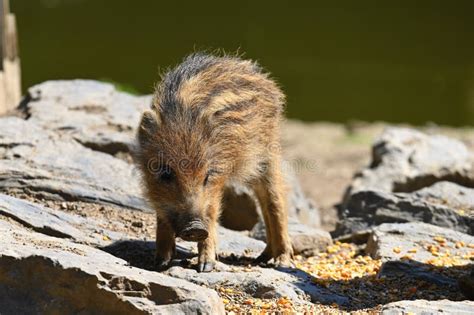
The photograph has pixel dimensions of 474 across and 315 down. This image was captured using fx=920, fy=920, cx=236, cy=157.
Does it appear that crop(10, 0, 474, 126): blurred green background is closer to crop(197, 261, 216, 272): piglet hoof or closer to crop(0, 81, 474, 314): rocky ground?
crop(0, 81, 474, 314): rocky ground

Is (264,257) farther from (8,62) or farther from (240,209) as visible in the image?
(8,62)

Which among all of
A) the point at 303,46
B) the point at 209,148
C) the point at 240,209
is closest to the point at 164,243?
the point at 209,148

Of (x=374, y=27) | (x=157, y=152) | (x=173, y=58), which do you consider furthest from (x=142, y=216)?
(x=374, y=27)

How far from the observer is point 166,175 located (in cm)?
479

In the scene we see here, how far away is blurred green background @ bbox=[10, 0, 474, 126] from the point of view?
14031 mm

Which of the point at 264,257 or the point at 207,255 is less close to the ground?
the point at 207,255

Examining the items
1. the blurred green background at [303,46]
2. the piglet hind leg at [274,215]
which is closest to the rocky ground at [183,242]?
the piglet hind leg at [274,215]

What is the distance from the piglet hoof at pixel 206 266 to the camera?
185 inches

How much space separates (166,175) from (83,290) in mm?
1109

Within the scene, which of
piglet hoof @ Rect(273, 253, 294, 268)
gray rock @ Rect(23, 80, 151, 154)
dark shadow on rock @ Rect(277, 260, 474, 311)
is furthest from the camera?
gray rock @ Rect(23, 80, 151, 154)

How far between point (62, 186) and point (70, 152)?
495 millimetres

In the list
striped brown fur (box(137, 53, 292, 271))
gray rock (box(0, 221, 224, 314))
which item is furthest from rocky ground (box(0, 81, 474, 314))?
striped brown fur (box(137, 53, 292, 271))

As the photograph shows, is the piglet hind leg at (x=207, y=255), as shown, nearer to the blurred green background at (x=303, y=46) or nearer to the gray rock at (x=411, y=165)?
the gray rock at (x=411, y=165)

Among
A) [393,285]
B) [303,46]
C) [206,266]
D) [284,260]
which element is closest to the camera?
[206,266]
